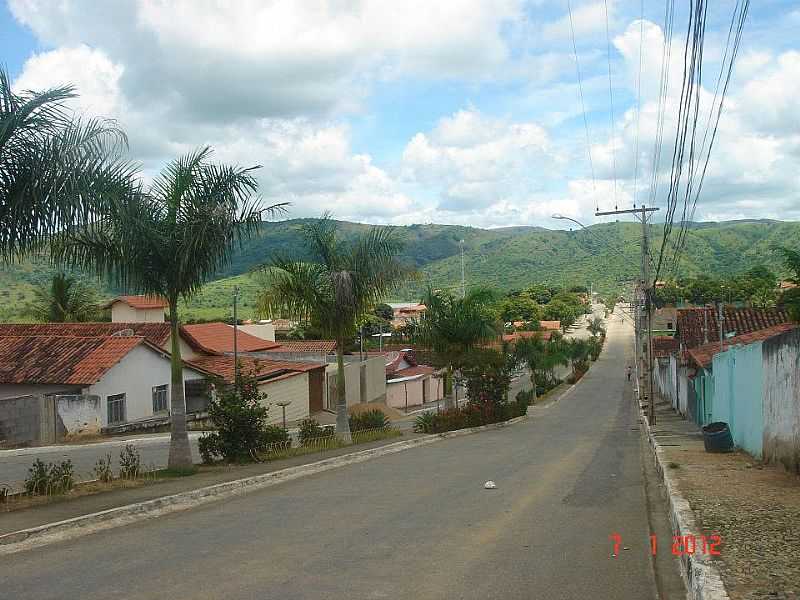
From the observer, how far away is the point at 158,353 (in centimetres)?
3170

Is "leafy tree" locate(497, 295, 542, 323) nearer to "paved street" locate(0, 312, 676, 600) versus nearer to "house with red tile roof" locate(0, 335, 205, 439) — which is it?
"house with red tile roof" locate(0, 335, 205, 439)

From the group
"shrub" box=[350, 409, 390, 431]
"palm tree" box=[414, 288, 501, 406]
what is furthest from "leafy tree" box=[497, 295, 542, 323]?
"shrub" box=[350, 409, 390, 431]

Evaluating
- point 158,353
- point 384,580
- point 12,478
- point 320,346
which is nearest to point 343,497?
point 384,580

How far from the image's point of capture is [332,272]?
19.0 metres

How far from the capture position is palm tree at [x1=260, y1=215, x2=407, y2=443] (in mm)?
19062

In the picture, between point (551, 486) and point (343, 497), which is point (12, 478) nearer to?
point (343, 497)

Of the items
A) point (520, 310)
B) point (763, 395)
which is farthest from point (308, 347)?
point (520, 310)

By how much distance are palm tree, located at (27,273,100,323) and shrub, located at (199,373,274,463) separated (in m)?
38.9

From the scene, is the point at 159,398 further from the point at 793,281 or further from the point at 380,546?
the point at 380,546

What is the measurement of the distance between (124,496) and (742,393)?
11.6m

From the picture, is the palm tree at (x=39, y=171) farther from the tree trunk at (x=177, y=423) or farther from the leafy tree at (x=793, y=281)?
the leafy tree at (x=793, y=281)

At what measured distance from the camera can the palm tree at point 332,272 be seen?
19062 mm

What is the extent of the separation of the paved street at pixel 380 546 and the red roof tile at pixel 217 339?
26453 millimetres

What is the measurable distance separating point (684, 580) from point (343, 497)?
568 centimetres
